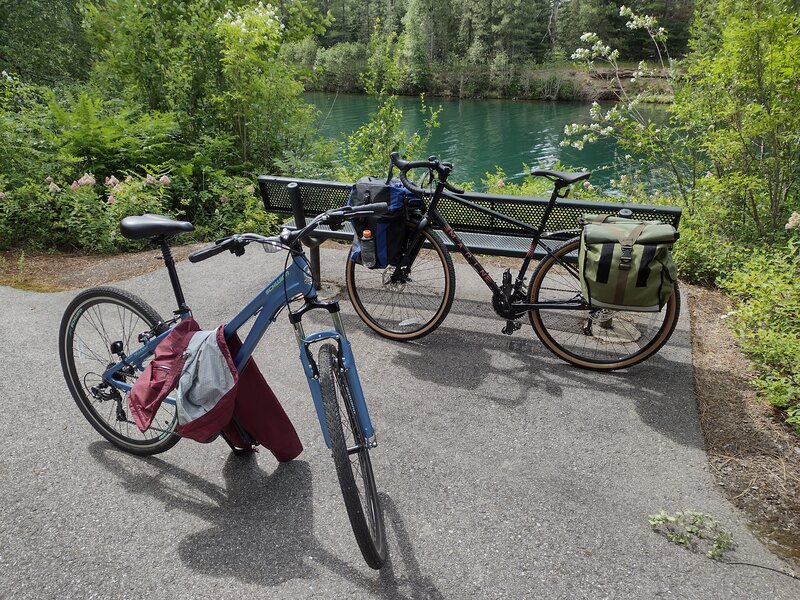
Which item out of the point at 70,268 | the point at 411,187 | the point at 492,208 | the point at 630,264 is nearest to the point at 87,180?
the point at 70,268

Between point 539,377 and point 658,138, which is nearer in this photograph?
point 539,377

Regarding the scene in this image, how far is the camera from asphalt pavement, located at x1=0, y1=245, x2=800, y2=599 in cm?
206

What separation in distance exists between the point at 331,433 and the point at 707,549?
5.31 feet

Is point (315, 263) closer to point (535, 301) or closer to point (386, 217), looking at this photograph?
point (386, 217)

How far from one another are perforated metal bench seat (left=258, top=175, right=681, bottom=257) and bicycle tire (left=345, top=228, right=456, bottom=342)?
12.8 inches

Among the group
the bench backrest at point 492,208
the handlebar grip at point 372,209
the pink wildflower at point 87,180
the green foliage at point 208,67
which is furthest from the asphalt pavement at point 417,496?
the green foliage at point 208,67

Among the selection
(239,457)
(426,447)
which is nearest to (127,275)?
(239,457)

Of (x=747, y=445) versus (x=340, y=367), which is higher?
(x=340, y=367)

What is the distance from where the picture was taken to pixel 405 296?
429cm

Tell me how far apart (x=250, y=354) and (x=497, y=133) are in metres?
25.1

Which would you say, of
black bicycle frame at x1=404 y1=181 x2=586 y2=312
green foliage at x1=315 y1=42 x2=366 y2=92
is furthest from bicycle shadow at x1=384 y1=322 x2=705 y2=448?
green foliage at x1=315 y1=42 x2=366 y2=92

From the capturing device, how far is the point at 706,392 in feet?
10.5

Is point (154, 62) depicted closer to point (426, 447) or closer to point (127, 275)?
point (127, 275)

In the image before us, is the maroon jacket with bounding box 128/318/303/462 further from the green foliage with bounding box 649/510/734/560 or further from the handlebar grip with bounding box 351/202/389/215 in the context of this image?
the green foliage with bounding box 649/510/734/560
